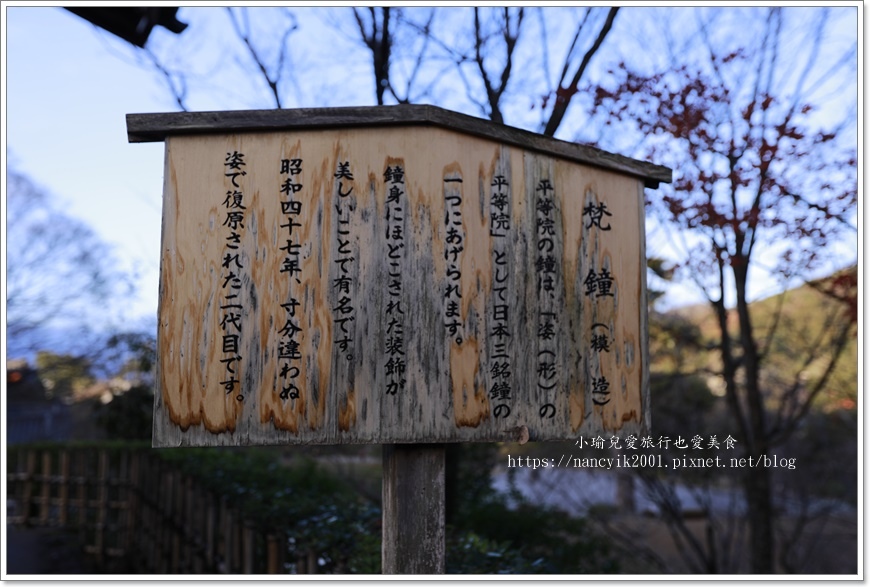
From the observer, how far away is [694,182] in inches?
230

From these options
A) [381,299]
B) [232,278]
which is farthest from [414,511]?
[232,278]

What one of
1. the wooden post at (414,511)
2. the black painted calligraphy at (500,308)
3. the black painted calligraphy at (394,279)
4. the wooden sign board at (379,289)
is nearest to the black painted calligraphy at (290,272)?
the wooden sign board at (379,289)

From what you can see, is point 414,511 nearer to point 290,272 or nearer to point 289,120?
point 290,272

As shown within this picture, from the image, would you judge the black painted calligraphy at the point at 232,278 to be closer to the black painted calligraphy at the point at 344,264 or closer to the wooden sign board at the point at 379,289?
the wooden sign board at the point at 379,289

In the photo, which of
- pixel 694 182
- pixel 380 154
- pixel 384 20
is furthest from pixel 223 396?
pixel 694 182

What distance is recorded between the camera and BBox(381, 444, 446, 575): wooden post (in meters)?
2.66

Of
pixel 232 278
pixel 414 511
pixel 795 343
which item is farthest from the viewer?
pixel 795 343

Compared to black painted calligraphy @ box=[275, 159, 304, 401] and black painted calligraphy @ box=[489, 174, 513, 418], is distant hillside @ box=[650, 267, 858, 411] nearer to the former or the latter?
black painted calligraphy @ box=[489, 174, 513, 418]

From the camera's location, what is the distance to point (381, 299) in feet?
8.22

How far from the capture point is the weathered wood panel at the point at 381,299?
2.46m

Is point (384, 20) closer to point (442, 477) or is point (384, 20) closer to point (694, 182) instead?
point (694, 182)

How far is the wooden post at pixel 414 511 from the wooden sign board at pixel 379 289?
26 cm

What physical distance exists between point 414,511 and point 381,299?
35.2 inches

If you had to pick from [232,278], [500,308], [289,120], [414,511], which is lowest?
[414,511]
